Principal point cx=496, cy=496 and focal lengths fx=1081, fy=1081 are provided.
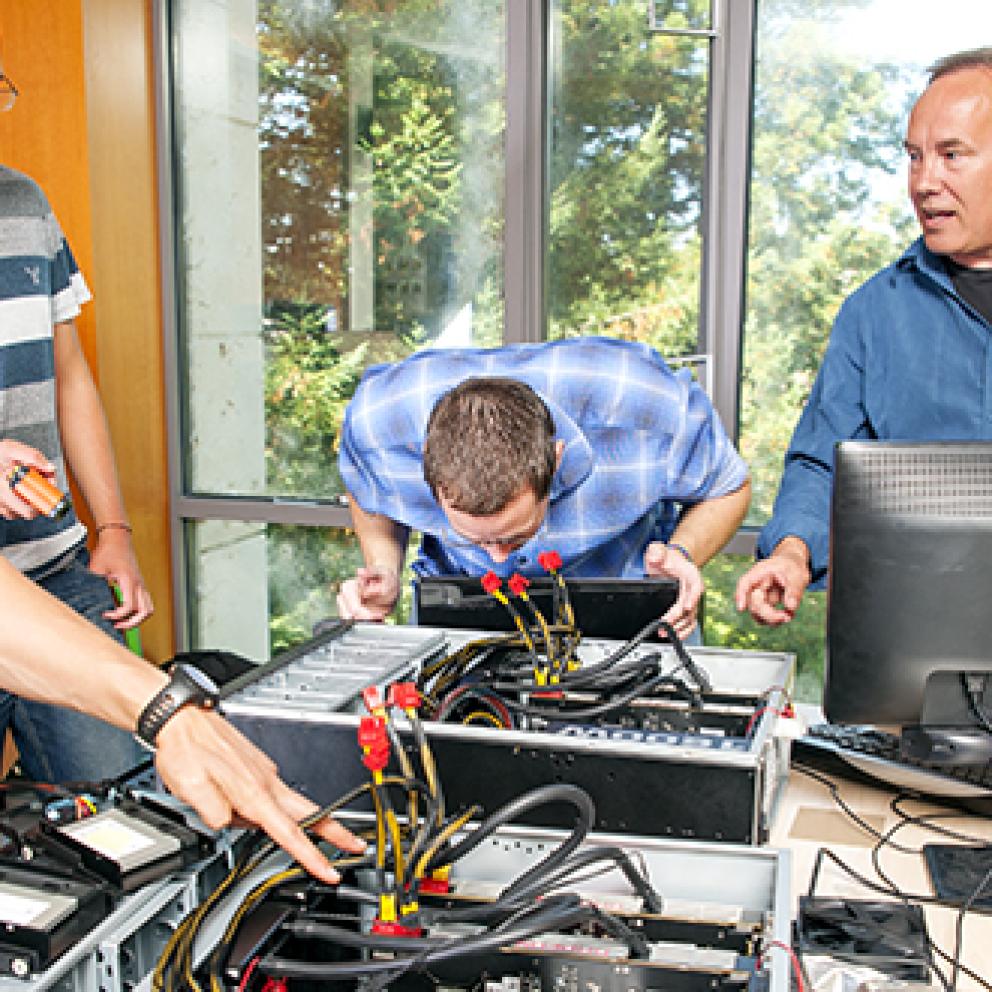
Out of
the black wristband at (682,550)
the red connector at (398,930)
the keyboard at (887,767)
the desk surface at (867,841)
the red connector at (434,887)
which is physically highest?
the black wristband at (682,550)

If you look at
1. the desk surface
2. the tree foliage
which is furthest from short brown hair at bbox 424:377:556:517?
the tree foliage

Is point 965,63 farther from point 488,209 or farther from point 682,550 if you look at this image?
point 488,209

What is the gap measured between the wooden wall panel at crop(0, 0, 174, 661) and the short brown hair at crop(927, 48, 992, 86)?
2230 mm

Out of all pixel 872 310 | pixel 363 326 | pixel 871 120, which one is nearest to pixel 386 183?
pixel 363 326

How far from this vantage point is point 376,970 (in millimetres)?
686

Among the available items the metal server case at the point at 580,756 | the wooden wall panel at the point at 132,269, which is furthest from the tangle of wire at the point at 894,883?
the wooden wall panel at the point at 132,269

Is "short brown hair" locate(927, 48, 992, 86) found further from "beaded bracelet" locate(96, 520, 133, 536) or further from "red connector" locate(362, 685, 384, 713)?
"beaded bracelet" locate(96, 520, 133, 536)

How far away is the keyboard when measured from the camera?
49.8 inches

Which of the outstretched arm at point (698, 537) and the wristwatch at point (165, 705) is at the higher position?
the wristwatch at point (165, 705)

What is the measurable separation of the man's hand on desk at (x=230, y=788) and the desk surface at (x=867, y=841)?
1.68ft

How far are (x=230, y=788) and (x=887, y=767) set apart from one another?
0.84 metres

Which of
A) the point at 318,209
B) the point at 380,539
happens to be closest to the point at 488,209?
the point at 318,209

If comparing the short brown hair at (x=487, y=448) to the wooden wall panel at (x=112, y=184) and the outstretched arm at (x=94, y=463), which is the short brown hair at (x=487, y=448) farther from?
the wooden wall panel at (x=112, y=184)

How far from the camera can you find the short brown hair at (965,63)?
1.65m
